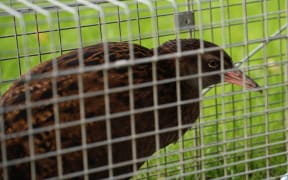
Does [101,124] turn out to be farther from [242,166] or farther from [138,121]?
[242,166]

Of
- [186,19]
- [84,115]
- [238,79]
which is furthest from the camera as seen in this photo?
[186,19]

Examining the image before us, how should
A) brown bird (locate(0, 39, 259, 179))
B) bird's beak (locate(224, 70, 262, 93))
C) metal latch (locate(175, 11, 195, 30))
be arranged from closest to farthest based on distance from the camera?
brown bird (locate(0, 39, 259, 179))
bird's beak (locate(224, 70, 262, 93))
metal latch (locate(175, 11, 195, 30))

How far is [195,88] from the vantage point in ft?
10.3

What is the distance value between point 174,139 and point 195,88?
0.78 feet

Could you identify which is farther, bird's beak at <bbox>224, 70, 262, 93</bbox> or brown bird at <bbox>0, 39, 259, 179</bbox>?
bird's beak at <bbox>224, 70, 262, 93</bbox>

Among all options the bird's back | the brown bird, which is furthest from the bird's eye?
the bird's back

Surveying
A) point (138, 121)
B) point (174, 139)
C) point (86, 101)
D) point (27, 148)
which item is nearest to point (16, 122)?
point (27, 148)

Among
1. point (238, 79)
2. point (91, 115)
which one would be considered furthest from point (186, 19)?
point (91, 115)

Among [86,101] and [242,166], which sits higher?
[86,101]

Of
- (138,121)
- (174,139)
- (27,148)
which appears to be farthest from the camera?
(174,139)

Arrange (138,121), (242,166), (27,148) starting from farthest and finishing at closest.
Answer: (242,166), (138,121), (27,148)

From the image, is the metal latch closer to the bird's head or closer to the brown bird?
the bird's head

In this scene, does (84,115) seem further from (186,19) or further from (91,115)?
(186,19)

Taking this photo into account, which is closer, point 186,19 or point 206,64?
point 206,64
